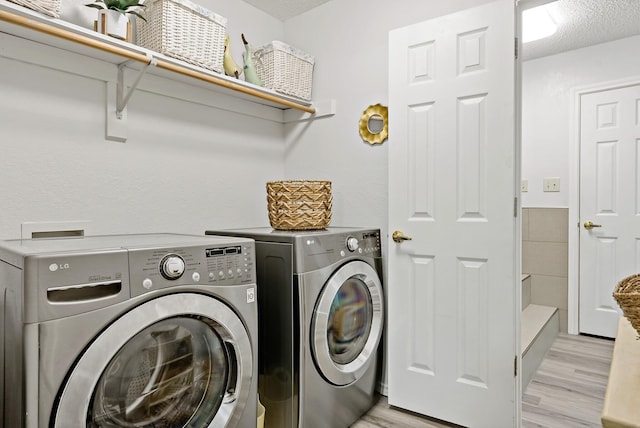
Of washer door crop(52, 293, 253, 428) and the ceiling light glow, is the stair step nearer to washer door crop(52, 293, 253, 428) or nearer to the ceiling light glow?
washer door crop(52, 293, 253, 428)

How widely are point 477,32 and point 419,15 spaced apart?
0.41 metres

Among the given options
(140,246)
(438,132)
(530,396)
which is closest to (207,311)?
(140,246)

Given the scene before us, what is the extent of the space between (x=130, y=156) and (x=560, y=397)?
261 centimetres

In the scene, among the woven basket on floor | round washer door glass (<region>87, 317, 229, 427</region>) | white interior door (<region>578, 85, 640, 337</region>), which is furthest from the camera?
white interior door (<region>578, 85, 640, 337</region>)

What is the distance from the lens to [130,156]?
1.94m

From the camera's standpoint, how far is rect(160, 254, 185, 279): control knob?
1.22 m

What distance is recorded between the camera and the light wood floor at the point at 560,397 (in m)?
2.04

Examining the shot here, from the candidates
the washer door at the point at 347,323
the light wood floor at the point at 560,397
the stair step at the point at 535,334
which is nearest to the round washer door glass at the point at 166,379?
the washer door at the point at 347,323

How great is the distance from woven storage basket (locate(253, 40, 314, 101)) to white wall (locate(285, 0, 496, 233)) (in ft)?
0.49

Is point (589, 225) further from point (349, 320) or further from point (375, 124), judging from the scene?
point (349, 320)

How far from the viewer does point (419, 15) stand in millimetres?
2174

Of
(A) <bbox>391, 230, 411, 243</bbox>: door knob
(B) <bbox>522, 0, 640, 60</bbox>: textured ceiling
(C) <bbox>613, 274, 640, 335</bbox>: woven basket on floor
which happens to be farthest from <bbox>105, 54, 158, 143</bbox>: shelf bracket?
(B) <bbox>522, 0, 640, 60</bbox>: textured ceiling

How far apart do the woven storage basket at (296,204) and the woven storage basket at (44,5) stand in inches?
42.4

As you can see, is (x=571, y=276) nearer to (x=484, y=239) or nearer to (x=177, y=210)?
(x=484, y=239)
